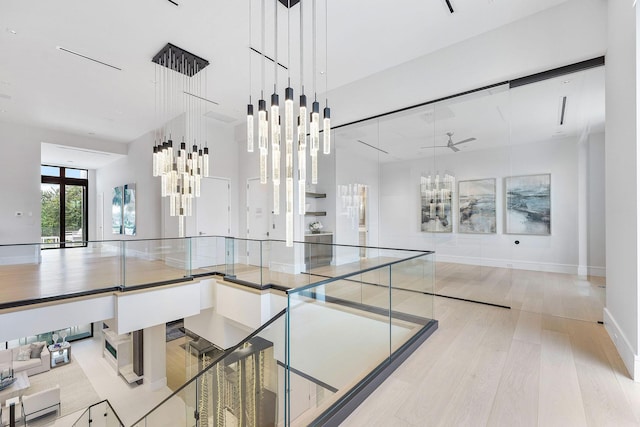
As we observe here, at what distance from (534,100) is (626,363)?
3.25m

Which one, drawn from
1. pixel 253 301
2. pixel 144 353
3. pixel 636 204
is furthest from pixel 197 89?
pixel 144 353

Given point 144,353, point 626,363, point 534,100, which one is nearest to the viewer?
point 626,363

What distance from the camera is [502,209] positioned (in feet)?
13.6

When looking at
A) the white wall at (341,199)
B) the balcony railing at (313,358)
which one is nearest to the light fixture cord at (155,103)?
the white wall at (341,199)

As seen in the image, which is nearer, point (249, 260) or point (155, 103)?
point (249, 260)

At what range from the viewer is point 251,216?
7516 millimetres

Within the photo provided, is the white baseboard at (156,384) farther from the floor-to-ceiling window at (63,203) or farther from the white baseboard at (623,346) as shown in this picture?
the white baseboard at (623,346)

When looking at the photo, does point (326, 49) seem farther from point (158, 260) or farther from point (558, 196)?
point (158, 260)

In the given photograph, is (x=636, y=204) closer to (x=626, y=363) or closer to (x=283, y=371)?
(x=626, y=363)

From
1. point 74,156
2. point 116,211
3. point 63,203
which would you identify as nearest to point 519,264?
point 116,211

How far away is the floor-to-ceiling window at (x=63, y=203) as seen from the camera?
10.2 meters

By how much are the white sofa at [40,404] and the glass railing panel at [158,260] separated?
476 centimetres

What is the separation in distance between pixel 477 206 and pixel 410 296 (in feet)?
6.72

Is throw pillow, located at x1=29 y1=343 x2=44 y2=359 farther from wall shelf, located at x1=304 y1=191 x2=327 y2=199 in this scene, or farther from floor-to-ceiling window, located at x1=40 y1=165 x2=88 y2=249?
wall shelf, located at x1=304 y1=191 x2=327 y2=199
